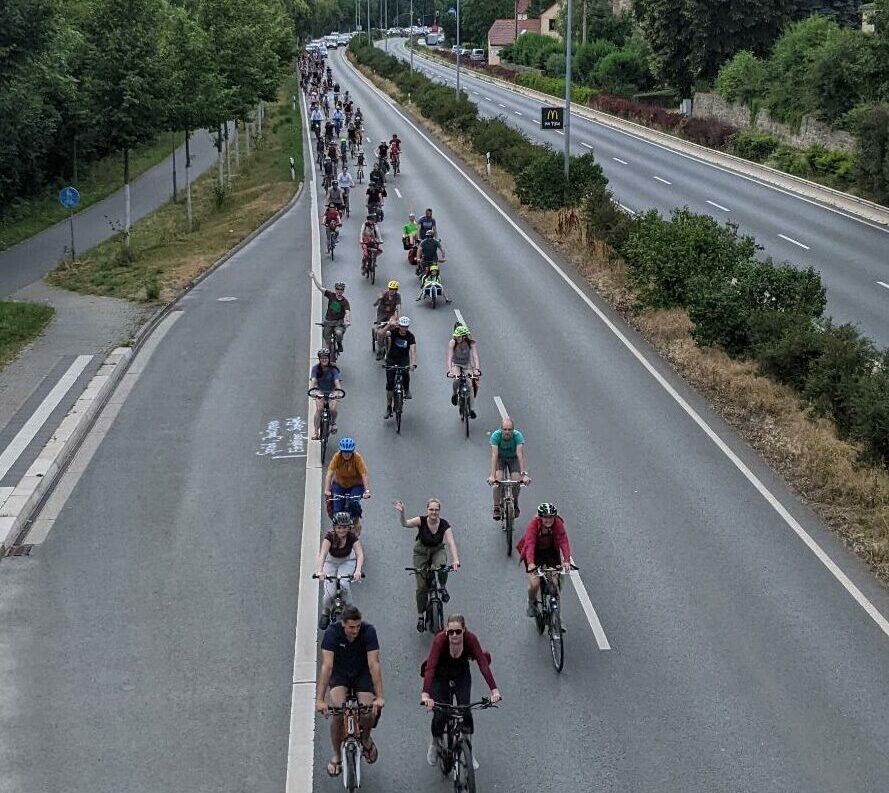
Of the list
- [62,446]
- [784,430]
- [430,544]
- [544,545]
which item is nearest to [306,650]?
[430,544]

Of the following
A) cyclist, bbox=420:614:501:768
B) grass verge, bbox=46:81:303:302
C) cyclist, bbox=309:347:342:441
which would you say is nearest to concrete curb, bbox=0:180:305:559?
cyclist, bbox=309:347:342:441

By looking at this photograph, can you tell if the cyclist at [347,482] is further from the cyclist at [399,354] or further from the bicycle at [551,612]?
the cyclist at [399,354]

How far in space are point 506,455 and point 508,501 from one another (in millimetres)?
543

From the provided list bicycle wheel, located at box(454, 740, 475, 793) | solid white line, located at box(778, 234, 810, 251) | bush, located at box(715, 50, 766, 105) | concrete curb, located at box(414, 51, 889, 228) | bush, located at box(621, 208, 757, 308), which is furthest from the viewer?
bush, located at box(715, 50, 766, 105)

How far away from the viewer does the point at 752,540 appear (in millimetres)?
14281

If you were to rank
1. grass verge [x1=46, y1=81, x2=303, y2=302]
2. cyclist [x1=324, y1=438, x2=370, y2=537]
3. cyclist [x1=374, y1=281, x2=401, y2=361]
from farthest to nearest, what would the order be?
grass verge [x1=46, y1=81, x2=303, y2=302] < cyclist [x1=374, y1=281, x2=401, y2=361] < cyclist [x1=324, y1=438, x2=370, y2=537]

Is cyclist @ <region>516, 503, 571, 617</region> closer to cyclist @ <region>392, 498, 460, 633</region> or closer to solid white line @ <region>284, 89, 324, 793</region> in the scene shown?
cyclist @ <region>392, 498, 460, 633</region>

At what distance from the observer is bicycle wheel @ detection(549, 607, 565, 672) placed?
1119 cm

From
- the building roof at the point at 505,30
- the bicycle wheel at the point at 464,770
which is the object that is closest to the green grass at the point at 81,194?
the bicycle wheel at the point at 464,770

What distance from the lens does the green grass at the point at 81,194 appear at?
152 feet

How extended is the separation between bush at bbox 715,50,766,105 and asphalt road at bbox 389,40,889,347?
5050 millimetres

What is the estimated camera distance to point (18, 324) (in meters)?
25.2

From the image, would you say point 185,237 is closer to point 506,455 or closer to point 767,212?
point 767,212

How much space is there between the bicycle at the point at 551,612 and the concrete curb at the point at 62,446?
644 centimetres
